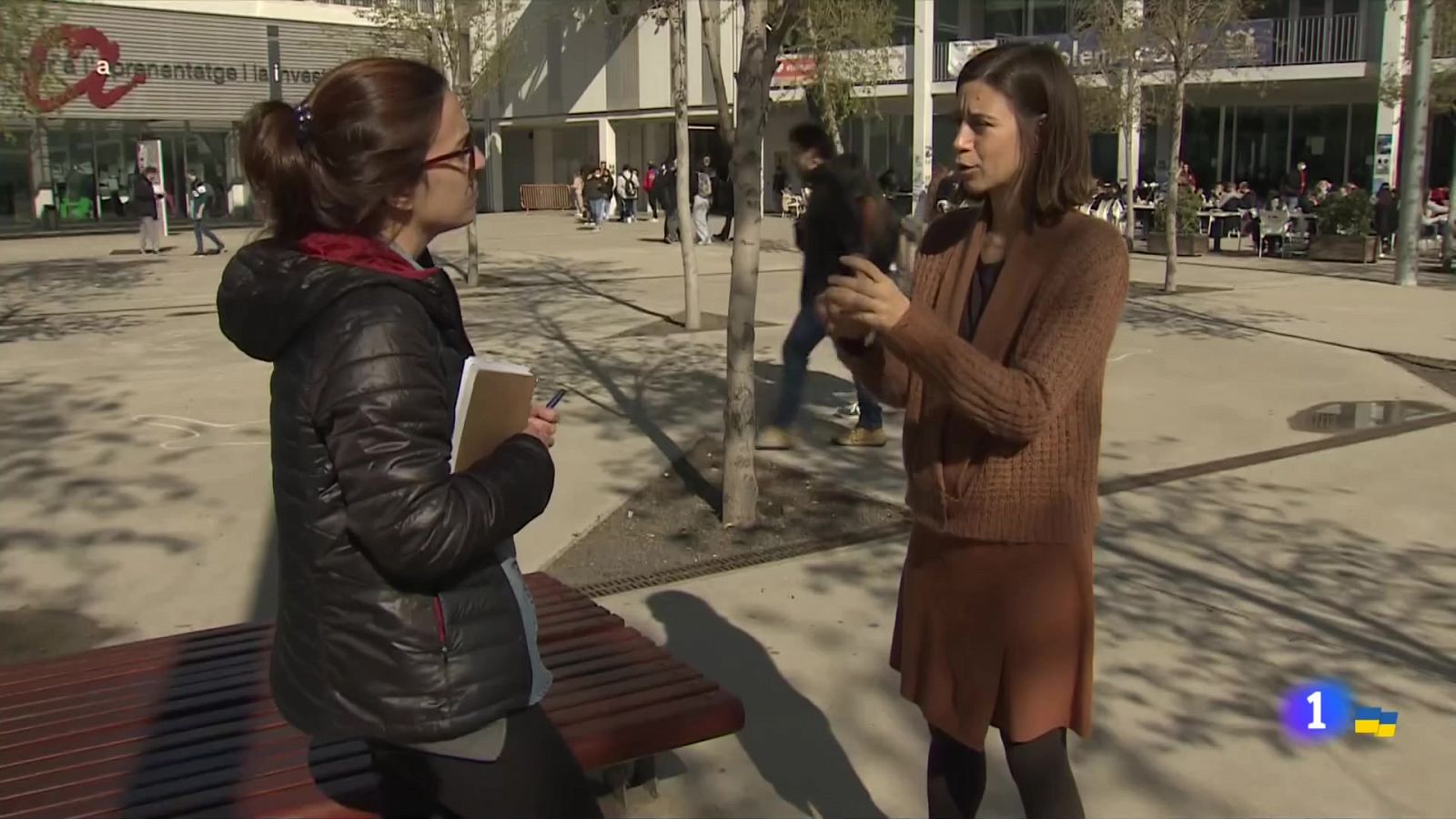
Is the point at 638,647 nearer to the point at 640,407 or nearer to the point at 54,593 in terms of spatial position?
the point at 54,593

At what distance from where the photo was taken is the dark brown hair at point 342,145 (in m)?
1.94

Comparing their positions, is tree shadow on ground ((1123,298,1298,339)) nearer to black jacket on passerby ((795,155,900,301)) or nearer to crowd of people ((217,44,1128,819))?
black jacket on passerby ((795,155,900,301))

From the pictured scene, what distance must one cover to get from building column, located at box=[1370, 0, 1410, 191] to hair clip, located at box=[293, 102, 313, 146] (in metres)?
29.5

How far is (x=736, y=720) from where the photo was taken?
340cm

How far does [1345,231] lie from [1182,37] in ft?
25.5

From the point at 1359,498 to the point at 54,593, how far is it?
6.14 metres

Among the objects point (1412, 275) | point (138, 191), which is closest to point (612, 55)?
point (138, 191)

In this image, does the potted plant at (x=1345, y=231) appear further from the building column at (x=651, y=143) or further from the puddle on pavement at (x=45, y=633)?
the building column at (x=651, y=143)

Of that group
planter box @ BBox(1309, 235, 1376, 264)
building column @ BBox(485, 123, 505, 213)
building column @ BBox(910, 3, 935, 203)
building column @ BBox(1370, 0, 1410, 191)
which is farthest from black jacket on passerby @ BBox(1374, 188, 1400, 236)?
building column @ BBox(485, 123, 505, 213)

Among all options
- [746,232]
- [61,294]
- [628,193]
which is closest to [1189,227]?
[628,193]

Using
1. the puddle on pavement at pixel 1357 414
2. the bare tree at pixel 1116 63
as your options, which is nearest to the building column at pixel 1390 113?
the bare tree at pixel 1116 63

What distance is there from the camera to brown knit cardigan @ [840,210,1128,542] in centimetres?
229

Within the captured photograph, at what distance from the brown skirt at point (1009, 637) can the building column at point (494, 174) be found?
42097 mm

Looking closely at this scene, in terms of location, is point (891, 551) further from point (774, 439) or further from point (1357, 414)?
point (1357, 414)
